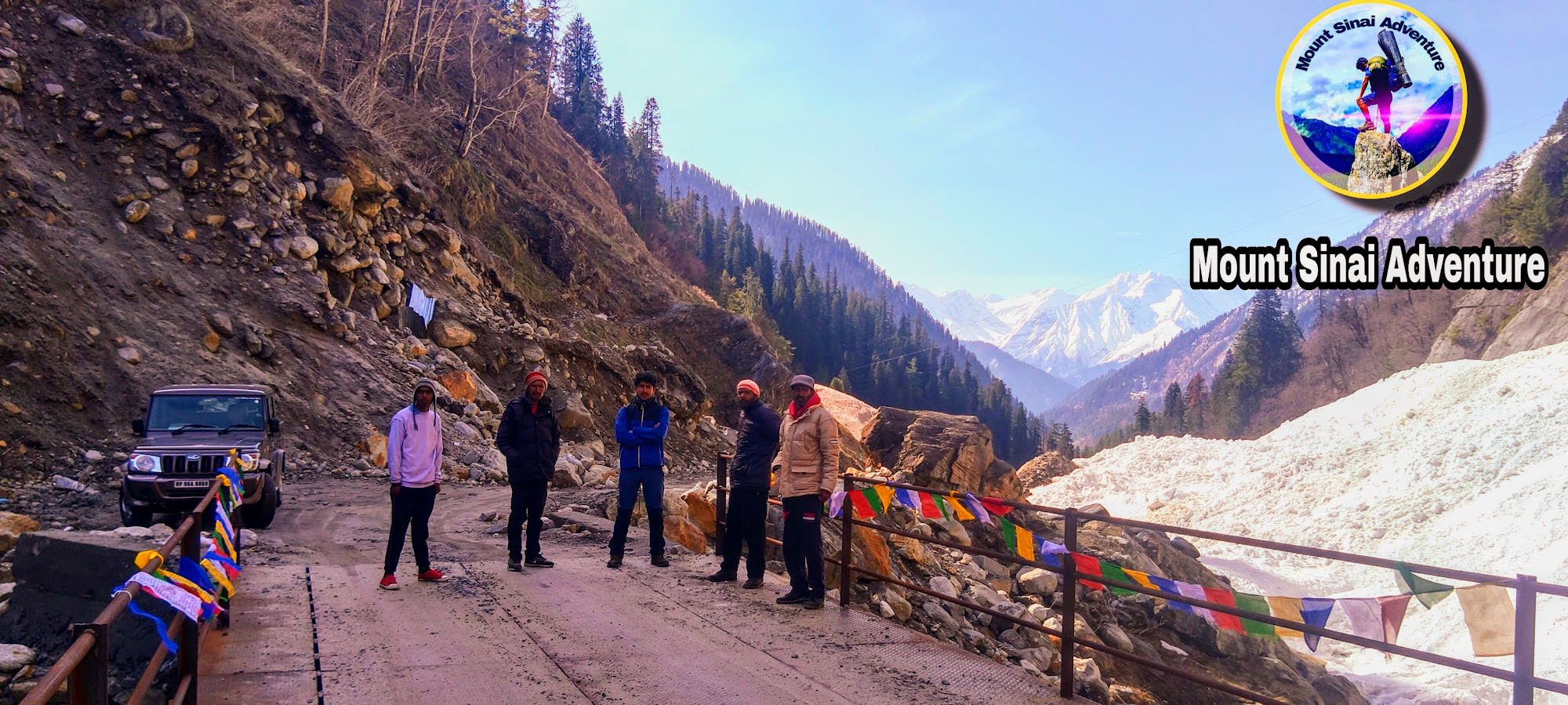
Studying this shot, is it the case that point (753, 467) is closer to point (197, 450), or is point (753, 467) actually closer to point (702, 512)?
point (702, 512)

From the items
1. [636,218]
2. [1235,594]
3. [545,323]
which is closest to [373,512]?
[1235,594]

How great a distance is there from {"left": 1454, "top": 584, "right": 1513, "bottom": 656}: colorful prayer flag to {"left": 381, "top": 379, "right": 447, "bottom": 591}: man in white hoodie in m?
7.34

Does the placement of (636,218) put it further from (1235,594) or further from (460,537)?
(1235,594)

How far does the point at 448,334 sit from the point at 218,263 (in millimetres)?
7025

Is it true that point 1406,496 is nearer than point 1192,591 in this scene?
No

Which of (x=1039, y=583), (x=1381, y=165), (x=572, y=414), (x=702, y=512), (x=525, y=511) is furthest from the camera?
(x=572, y=414)

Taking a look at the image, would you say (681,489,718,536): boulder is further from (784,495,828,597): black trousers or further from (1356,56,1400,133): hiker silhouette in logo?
(1356,56,1400,133): hiker silhouette in logo

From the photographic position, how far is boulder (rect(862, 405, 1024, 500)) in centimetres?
3434

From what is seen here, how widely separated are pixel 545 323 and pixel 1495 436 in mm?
42878

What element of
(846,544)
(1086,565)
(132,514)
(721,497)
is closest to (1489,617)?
(1086,565)

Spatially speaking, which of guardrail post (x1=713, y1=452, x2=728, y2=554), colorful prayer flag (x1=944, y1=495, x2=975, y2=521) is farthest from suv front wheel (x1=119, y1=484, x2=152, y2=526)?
colorful prayer flag (x1=944, y1=495, x2=975, y2=521)

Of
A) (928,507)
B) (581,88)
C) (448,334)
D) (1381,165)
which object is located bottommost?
(928,507)

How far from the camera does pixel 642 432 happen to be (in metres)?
8.56

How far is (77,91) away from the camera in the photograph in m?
20.2
